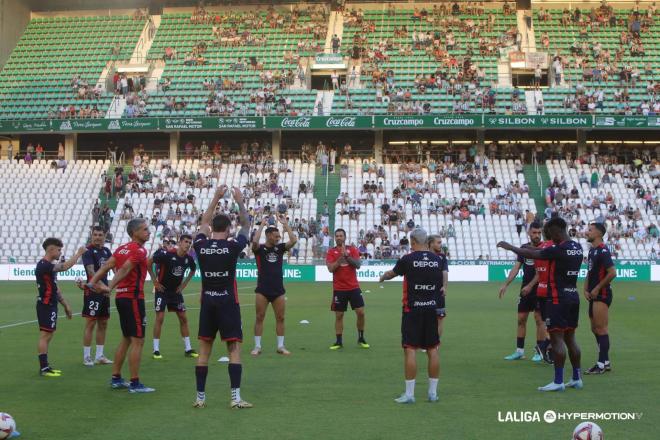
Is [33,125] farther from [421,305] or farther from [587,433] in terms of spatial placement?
[587,433]

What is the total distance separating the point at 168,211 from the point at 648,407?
1434 inches

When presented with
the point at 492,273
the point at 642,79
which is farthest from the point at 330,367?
the point at 642,79

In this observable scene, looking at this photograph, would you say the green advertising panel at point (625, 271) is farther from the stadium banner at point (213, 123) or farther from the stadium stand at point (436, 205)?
→ the stadium banner at point (213, 123)

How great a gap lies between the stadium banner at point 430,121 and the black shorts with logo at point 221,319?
124 ft

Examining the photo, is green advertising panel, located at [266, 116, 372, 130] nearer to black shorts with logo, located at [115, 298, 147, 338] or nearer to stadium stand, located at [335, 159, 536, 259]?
stadium stand, located at [335, 159, 536, 259]

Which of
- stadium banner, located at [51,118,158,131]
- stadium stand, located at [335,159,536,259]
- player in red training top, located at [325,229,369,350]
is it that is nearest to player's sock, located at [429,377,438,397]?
player in red training top, located at [325,229,369,350]

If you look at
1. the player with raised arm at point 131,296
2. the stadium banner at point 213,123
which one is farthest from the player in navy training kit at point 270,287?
the stadium banner at point 213,123

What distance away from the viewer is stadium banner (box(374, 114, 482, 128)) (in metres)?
46.8

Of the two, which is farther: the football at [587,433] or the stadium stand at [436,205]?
the stadium stand at [436,205]

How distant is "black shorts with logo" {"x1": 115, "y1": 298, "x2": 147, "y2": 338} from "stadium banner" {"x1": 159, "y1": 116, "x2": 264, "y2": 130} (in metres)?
37.4

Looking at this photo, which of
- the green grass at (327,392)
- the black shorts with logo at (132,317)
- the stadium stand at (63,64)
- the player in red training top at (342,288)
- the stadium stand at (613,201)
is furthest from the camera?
the stadium stand at (63,64)

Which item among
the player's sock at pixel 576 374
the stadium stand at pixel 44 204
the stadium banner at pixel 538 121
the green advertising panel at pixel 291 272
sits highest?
the stadium banner at pixel 538 121

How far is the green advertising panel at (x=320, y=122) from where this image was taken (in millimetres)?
47312

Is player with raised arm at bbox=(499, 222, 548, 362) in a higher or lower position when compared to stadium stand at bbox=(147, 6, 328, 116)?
lower
